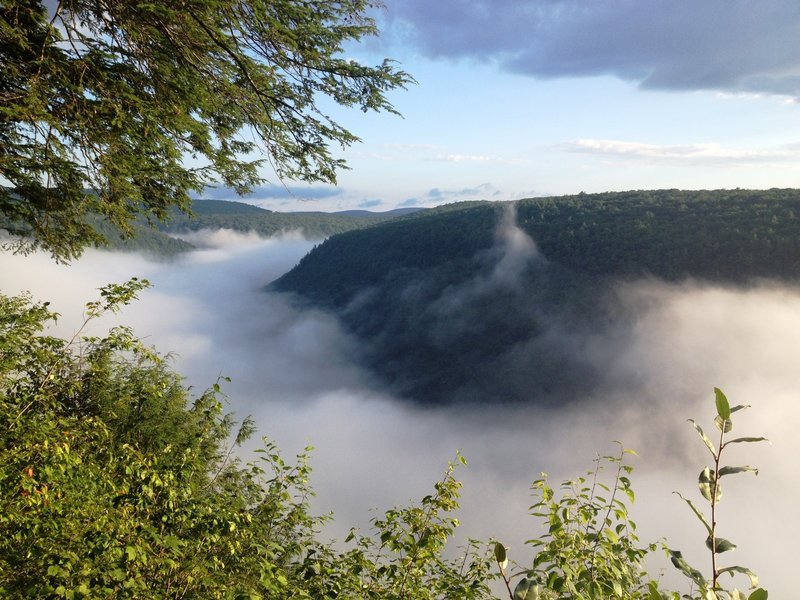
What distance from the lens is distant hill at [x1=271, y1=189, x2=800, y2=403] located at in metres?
125

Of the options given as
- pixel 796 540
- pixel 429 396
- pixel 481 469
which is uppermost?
pixel 429 396

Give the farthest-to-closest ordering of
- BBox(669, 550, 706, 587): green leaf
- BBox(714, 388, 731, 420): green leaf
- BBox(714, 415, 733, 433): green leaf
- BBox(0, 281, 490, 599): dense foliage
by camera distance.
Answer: BBox(0, 281, 490, 599): dense foliage → BBox(669, 550, 706, 587): green leaf → BBox(714, 415, 733, 433): green leaf → BBox(714, 388, 731, 420): green leaf

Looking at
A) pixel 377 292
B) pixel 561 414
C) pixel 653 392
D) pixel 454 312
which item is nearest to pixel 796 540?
pixel 653 392

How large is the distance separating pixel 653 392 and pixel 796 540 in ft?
169

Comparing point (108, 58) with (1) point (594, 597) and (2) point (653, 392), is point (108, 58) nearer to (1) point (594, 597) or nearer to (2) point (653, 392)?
(1) point (594, 597)

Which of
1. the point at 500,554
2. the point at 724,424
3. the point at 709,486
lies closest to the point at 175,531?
the point at 500,554

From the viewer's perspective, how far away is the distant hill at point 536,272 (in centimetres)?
12538

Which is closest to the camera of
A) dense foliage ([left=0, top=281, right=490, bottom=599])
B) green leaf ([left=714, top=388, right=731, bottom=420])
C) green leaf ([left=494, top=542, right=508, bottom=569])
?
green leaf ([left=714, top=388, right=731, bottom=420])

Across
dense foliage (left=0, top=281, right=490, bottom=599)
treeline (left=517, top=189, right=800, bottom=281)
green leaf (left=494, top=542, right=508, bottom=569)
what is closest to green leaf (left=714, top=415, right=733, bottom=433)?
green leaf (left=494, top=542, right=508, bottom=569)

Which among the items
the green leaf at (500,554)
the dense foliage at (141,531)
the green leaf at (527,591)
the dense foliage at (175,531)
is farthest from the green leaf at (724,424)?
the dense foliage at (141,531)

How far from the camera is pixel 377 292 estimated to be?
654 feet

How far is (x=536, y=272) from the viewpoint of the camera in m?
160

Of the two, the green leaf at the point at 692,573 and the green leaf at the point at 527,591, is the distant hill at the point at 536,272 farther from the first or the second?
the green leaf at the point at 527,591

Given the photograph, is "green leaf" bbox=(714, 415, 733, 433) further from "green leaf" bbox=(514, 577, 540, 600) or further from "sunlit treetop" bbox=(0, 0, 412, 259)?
"sunlit treetop" bbox=(0, 0, 412, 259)
